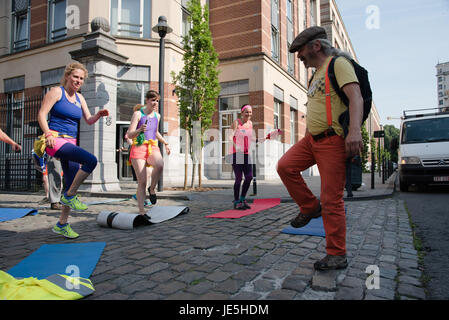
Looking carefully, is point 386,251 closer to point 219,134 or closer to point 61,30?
point 219,134

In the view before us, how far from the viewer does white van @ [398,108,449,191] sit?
27.2ft

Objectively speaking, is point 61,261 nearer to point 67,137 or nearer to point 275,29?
point 67,137

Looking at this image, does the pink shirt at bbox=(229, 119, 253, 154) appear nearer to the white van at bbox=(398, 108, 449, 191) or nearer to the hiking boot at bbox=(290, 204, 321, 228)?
the hiking boot at bbox=(290, 204, 321, 228)

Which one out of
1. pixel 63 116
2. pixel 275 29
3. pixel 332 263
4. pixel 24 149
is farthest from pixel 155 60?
pixel 332 263

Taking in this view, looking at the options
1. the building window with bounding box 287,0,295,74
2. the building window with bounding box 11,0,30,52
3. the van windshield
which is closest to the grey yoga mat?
the van windshield

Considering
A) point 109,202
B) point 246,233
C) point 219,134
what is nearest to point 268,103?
point 219,134

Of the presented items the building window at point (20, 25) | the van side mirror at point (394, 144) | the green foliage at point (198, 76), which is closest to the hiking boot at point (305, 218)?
the green foliage at point (198, 76)

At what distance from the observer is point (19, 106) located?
33.2ft

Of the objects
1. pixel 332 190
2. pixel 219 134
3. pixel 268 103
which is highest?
pixel 268 103

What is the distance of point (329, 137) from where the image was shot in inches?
93.0

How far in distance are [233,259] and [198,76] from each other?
327 inches

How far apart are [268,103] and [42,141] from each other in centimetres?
1282

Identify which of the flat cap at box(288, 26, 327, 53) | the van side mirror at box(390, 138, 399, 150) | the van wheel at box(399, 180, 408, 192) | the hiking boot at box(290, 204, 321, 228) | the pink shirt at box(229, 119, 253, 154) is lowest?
the van wheel at box(399, 180, 408, 192)

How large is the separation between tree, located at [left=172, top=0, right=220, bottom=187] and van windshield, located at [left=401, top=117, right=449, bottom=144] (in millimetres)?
6433
